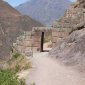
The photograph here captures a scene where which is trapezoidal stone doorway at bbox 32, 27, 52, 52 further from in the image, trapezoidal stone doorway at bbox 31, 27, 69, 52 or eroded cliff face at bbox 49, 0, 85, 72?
eroded cliff face at bbox 49, 0, 85, 72

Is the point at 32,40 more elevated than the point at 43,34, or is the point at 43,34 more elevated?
the point at 43,34

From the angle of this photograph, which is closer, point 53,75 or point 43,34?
point 53,75

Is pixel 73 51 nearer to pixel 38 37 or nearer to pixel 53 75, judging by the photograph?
pixel 53 75

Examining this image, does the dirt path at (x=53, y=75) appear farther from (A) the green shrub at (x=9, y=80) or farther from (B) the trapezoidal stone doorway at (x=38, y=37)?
(B) the trapezoidal stone doorway at (x=38, y=37)

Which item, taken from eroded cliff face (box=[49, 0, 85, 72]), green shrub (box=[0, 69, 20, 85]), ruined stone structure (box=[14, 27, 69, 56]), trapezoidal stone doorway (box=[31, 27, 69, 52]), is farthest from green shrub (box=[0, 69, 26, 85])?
ruined stone structure (box=[14, 27, 69, 56])

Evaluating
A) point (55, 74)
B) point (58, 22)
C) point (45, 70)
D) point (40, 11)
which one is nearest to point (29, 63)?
point (45, 70)

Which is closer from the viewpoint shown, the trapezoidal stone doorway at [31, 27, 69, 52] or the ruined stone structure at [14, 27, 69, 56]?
the trapezoidal stone doorway at [31, 27, 69, 52]

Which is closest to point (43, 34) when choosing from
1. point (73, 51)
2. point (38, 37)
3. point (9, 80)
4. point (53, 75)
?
point (38, 37)

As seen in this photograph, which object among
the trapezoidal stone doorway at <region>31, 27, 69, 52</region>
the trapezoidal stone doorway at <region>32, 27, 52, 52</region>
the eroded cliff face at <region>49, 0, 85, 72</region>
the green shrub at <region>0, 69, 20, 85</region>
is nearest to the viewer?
the green shrub at <region>0, 69, 20, 85</region>

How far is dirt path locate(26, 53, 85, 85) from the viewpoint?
15461 millimetres

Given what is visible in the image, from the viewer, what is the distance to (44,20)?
6201 inches

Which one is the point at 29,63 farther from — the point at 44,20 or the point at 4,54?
the point at 44,20

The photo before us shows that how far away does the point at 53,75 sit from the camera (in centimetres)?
1678

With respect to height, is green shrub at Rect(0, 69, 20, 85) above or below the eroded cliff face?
below
